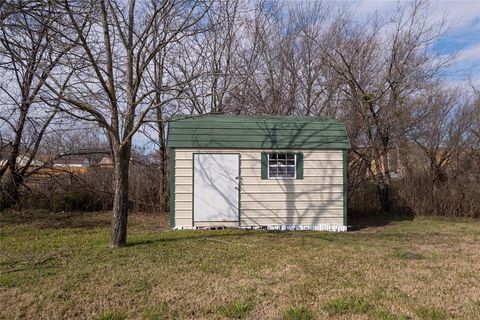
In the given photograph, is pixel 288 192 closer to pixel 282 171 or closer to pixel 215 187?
pixel 282 171

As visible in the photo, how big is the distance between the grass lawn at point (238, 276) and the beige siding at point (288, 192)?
1.18 m

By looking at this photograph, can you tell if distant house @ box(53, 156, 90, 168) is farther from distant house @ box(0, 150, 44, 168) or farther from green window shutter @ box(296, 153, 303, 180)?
green window shutter @ box(296, 153, 303, 180)

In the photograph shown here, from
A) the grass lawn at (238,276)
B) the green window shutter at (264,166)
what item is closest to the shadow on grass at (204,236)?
the grass lawn at (238,276)

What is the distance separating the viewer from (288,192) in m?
10.6

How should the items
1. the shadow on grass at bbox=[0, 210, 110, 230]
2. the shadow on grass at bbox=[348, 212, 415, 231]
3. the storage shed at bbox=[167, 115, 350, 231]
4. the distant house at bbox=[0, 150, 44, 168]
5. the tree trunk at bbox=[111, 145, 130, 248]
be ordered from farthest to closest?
1. the distant house at bbox=[0, 150, 44, 168]
2. the shadow on grass at bbox=[348, 212, 415, 231]
3. the shadow on grass at bbox=[0, 210, 110, 230]
4. the storage shed at bbox=[167, 115, 350, 231]
5. the tree trunk at bbox=[111, 145, 130, 248]

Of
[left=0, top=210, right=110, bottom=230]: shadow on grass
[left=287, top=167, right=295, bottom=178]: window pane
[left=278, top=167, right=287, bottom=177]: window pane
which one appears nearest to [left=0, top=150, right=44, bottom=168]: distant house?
A: [left=0, top=210, right=110, bottom=230]: shadow on grass

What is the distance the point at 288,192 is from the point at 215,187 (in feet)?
5.81

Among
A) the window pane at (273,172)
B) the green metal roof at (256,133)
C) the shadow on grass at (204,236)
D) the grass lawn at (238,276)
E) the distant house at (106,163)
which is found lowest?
the grass lawn at (238,276)

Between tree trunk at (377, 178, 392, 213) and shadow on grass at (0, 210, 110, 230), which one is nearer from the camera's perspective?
shadow on grass at (0, 210, 110, 230)

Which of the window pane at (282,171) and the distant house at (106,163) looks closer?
the window pane at (282,171)

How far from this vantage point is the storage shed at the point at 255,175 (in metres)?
10.3

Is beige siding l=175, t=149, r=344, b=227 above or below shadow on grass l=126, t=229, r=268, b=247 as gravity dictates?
above

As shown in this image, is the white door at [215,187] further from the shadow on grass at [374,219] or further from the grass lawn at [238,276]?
the shadow on grass at [374,219]

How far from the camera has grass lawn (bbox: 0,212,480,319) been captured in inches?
170
